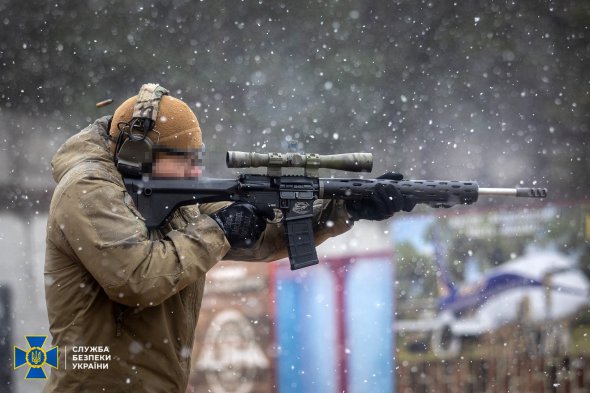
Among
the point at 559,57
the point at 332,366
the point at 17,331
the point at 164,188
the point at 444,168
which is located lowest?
the point at 332,366

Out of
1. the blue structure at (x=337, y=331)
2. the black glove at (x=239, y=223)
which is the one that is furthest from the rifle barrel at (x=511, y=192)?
the blue structure at (x=337, y=331)

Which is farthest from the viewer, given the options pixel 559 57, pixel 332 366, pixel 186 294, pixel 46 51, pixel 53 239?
pixel 559 57

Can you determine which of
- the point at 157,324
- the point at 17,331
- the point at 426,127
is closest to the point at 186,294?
the point at 157,324

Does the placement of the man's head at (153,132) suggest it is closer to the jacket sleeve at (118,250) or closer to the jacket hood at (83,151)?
the jacket hood at (83,151)

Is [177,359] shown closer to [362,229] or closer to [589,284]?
[362,229]

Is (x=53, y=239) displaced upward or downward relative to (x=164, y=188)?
downward

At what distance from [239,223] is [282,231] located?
54 centimetres

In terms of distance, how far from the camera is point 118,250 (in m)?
2.68

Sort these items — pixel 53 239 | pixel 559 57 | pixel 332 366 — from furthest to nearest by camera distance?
pixel 559 57 → pixel 332 366 → pixel 53 239

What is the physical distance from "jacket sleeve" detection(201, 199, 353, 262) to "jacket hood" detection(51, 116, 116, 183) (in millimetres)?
623

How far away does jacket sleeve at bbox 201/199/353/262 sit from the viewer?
3406 millimetres

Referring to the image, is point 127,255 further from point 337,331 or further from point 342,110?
point 342,110

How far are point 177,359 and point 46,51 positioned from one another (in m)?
5.43

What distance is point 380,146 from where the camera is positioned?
7.59 m
